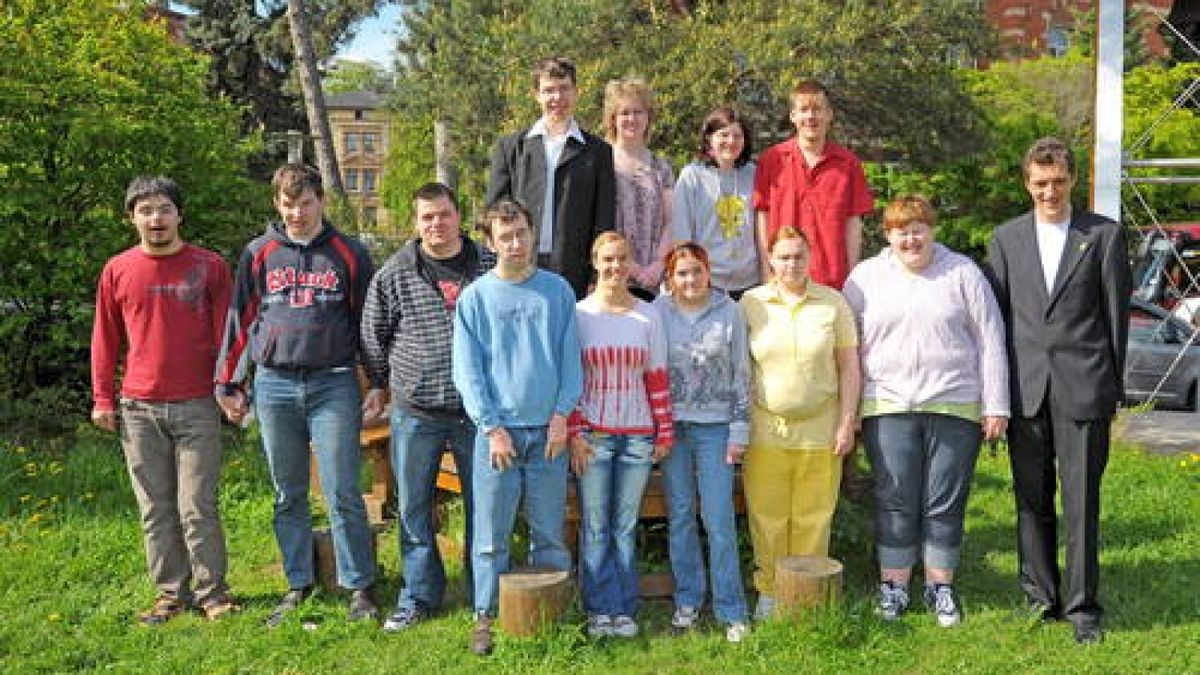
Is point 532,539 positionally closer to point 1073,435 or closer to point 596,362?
point 596,362

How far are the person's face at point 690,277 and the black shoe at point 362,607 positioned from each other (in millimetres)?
1909

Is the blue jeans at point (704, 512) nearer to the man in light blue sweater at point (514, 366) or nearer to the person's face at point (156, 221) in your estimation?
the man in light blue sweater at point (514, 366)

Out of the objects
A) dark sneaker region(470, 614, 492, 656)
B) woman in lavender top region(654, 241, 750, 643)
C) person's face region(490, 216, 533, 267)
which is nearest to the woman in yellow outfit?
woman in lavender top region(654, 241, 750, 643)

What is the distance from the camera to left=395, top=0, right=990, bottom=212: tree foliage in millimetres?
16281

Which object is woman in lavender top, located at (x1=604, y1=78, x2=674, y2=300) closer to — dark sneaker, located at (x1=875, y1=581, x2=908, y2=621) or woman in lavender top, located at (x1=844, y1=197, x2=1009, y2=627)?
woman in lavender top, located at (x1=844, y1=197, x2=1009, y2=627)

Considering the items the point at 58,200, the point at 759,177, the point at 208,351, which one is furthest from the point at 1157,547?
the point at 58,200

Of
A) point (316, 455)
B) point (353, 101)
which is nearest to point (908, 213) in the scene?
point (316, 455)

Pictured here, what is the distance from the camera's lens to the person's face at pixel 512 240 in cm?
426

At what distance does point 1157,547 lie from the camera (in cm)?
580

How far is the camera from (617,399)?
14.4ft

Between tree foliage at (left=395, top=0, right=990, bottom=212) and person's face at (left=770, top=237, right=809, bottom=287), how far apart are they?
Answer: 39.5ft

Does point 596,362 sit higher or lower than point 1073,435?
higher

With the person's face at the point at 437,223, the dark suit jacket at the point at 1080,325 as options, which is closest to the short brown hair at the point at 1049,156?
the dark suit jacket at the point at 1080,325

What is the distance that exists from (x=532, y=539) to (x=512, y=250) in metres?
1.21
